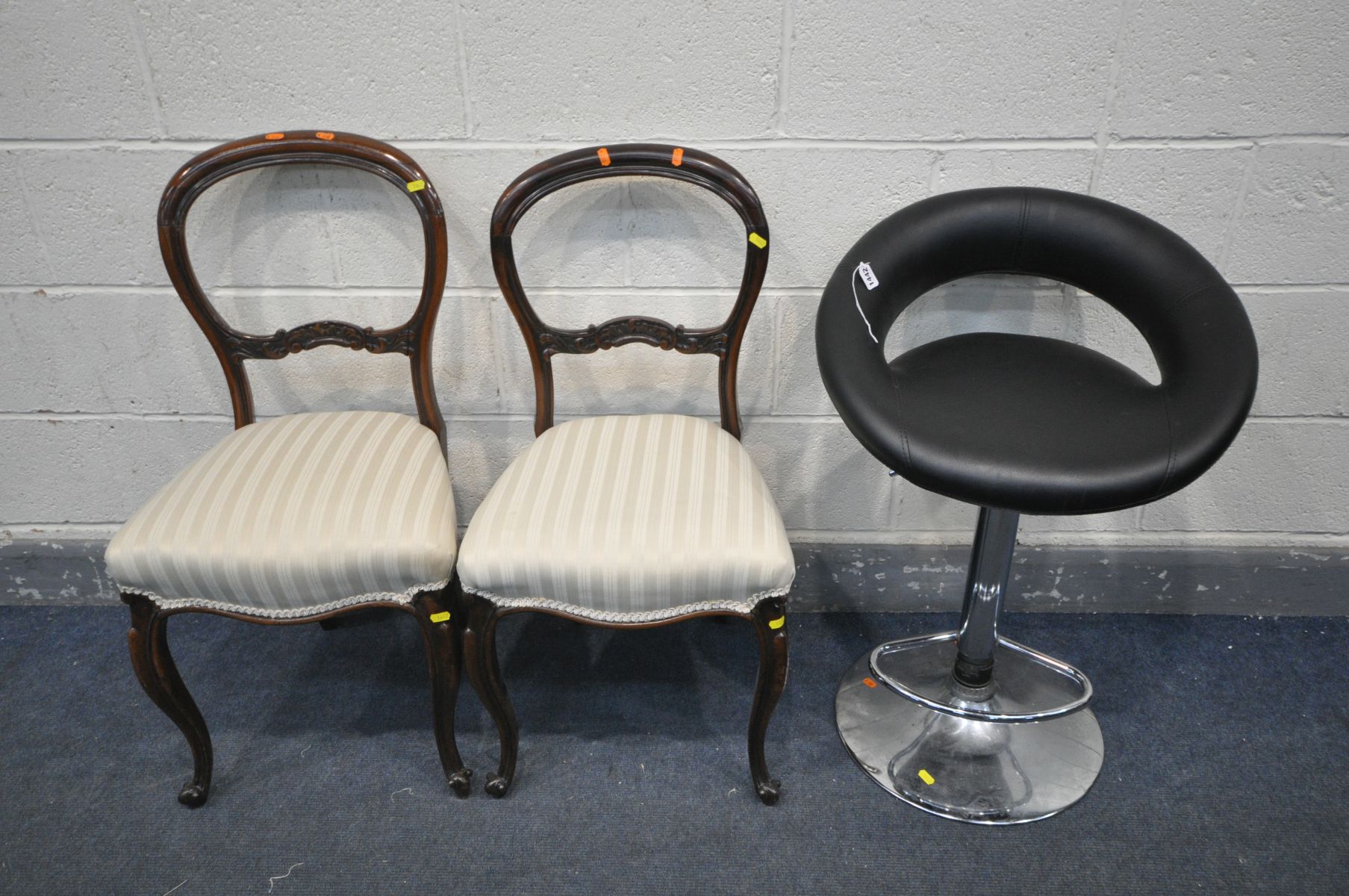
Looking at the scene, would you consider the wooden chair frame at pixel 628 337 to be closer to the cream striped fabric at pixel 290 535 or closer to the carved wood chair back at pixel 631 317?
the carved wood chair back at pixel 631 317

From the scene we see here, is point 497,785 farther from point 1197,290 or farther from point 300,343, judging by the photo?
point 1197,290

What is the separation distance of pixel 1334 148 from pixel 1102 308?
0.44 metres

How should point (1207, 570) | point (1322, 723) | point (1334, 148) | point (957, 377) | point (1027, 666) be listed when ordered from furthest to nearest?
point (1207, 570), point (1027, 666), point (1322, 723), point (1334, 148), point (957, 377)

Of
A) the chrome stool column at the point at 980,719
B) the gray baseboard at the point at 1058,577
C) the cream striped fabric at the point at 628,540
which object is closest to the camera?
the cream striped fabric at the point at 628,540

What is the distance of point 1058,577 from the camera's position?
1.89 m

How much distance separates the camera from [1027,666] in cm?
174

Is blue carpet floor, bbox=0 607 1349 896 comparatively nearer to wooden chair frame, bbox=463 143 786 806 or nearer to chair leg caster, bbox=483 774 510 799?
chair leg caster, bbox=483 774 510 799

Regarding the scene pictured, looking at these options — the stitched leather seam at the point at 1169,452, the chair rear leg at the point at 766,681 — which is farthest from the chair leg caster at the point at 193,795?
the stitched leather seam at the point at 1169,452

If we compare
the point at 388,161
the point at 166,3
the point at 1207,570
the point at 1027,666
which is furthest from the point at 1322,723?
the point at 166,3

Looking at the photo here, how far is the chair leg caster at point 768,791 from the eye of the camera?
148cm

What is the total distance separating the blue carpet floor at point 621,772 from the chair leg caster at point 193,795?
2 centimetres

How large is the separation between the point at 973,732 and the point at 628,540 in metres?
0.80

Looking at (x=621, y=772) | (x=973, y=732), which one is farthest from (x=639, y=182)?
(x=973, y=732)

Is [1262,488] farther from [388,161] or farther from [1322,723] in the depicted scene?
[388,161]
